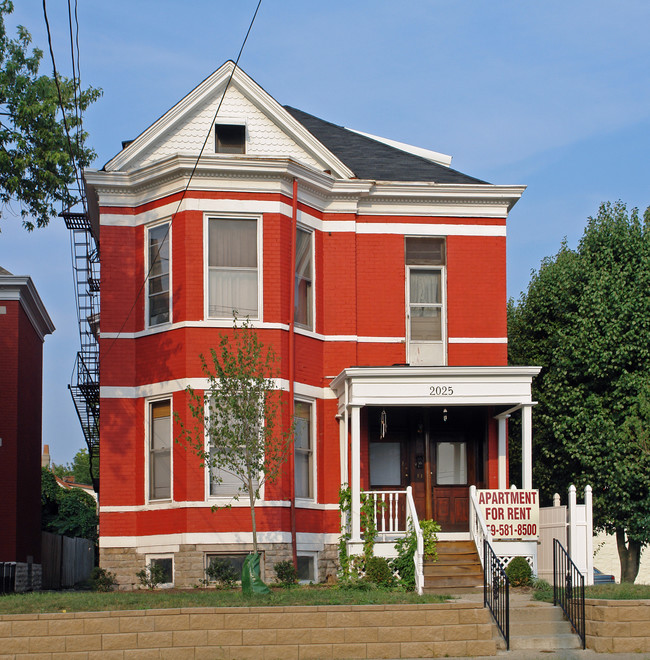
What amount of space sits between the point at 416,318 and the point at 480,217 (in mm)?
2547

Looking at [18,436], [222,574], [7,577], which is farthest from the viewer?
[18,436]

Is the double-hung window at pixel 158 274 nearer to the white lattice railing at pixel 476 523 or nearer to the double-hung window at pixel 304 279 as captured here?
the double-hung window at pixel 304 279

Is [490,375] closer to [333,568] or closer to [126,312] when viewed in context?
[333,568]

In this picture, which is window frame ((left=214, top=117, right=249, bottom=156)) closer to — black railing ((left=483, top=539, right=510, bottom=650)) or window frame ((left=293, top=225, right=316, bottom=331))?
window frame ((left=293, top=225, right=316, bottom=331))

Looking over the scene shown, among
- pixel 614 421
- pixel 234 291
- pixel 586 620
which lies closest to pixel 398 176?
pixel 234 291

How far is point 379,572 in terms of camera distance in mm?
17578

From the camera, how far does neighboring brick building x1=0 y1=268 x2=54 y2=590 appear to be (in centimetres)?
2502

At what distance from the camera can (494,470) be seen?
68.0 feet

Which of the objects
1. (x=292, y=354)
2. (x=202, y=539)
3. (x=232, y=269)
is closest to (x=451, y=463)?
(x=292, y=354)

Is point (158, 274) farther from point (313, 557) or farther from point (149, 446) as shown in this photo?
point (313, 557)

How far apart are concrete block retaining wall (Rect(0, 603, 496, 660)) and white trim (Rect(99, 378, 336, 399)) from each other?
6.79 metres

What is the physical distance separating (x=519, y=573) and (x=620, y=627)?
12.9ft

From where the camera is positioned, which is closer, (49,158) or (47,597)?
(47,597)

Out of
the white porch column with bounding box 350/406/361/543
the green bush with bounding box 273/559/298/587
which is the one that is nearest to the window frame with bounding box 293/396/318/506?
the white porch column with bounding box 350/406/361/543
